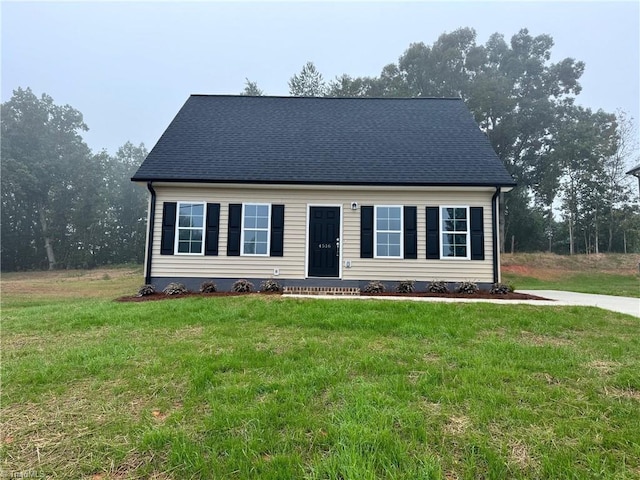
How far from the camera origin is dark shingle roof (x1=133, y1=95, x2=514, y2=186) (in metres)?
9.54

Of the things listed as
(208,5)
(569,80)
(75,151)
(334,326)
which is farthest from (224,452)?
(75,151)

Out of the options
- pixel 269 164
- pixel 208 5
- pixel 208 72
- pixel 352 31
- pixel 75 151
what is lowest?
pixel 269 164

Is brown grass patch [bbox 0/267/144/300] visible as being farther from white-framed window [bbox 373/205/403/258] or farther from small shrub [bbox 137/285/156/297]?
white-framed window [bbox 373/205/403/258]

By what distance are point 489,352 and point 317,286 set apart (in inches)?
239

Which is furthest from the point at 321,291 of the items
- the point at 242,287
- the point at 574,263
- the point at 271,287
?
the point at 574,263

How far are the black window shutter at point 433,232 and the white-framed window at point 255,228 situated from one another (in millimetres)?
4573

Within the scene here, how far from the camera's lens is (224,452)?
6.81ft

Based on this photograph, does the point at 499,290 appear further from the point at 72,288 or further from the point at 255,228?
the point at 72,288

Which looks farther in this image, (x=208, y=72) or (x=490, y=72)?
(x=208, y=72)

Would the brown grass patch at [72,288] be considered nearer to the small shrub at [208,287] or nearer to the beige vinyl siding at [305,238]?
the beige vinyl siding at [305,238]

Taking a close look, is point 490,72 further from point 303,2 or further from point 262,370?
point 262,370

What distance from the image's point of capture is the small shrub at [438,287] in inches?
351

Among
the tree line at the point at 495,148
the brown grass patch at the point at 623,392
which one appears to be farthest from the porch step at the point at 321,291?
the tree line at the point at 495,148

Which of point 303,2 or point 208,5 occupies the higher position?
point 303,2
